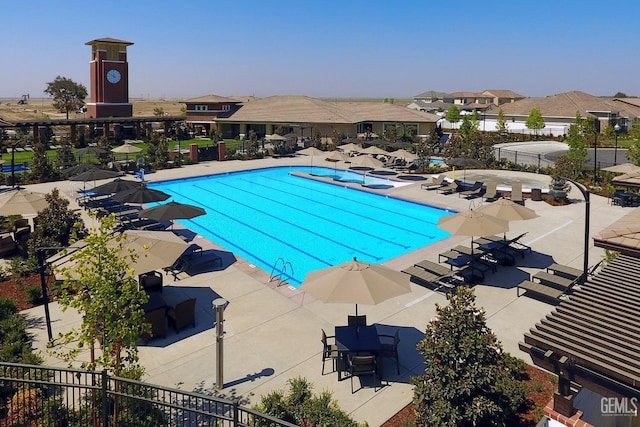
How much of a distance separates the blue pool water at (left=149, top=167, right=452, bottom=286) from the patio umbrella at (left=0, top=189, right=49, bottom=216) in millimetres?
6252

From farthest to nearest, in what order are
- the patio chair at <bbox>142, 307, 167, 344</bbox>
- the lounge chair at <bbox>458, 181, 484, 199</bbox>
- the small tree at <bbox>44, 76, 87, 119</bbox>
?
the small tree at <bbox>44, 76, 87, 119</bbox> < the lounge chair at <bbox>458, 181, 484, 199</bbox> < the patio chair at <bbox>142, 307, 167, 344</bbox>

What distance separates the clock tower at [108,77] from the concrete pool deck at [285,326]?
46723 mm

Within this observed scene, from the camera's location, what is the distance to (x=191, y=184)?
30250 millimetres

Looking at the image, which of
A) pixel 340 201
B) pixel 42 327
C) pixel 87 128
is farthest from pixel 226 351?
pixel 87 128

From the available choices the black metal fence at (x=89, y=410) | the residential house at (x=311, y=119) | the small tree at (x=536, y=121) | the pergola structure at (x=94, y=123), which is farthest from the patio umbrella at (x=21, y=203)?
the small tree at (x=536, y=121)

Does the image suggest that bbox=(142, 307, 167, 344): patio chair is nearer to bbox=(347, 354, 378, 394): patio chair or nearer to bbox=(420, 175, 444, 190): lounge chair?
bbox=(347, 354, 378, 394): patio chair

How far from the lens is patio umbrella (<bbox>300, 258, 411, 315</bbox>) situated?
8617 mm

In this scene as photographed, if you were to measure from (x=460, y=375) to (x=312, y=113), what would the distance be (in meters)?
50.9

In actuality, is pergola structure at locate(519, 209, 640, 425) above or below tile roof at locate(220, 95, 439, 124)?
below

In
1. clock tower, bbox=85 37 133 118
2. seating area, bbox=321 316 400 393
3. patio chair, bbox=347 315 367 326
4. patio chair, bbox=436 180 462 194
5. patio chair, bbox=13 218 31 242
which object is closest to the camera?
seating area, bbox=321 316 400 393

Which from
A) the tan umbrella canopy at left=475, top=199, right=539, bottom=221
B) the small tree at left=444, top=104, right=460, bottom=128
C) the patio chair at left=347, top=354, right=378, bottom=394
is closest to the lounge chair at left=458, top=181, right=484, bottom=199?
the tan umbrella canopy at left=475, top=199, right=539, bottom=221

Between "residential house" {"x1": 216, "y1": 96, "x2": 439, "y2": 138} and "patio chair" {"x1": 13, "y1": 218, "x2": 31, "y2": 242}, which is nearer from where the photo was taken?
"patio chair" {"x1": 13, "y1": 218, "x2": 31, "y2": 242}

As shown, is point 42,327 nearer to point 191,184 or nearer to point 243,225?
point 243,225

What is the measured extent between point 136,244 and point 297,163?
29.0 metres
